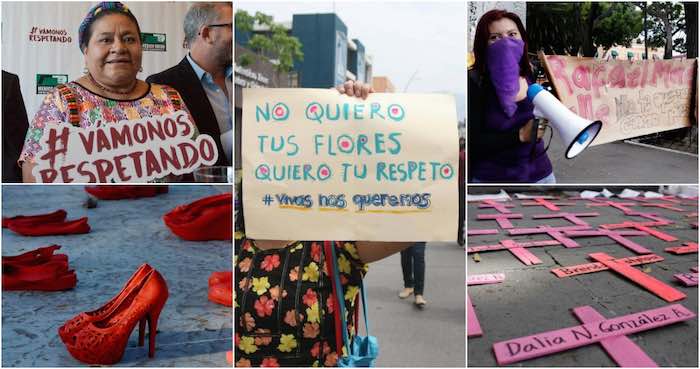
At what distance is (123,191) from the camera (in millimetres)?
2143

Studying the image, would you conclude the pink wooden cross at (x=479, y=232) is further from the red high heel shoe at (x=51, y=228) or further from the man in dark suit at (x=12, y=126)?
the man in dark suit at (x=12, y=126)

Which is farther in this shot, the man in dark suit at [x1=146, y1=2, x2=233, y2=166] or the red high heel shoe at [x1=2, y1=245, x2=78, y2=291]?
the red high heel shoe at [x1=2, y1=245, x2=78, y2=291]

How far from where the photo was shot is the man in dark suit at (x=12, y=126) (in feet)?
6.72

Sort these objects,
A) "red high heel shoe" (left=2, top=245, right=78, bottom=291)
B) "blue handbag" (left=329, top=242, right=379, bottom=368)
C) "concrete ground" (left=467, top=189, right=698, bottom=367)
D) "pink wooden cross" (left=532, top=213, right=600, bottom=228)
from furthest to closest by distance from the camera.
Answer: "pink wooden cross" (left=532, top=213, right=600, bottom=228) < "red high heel shoe" (left=2, top=245, right=78, bottom=291) < "concrete ground" (left=467, top=189, right=698, bottom=367) < "blue handbag" (left=329, top=242, right=379, bottom=368)

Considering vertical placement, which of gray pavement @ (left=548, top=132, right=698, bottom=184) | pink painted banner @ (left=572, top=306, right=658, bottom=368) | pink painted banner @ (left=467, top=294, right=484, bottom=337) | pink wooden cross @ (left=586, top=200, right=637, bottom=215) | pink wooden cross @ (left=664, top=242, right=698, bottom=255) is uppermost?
gray pavement @ (left=548, top=132, right=698, bottom=184)

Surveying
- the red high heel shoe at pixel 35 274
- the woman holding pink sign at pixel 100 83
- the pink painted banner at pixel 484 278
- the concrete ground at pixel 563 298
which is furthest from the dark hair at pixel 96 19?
the pink painted banner at pixel 484 278

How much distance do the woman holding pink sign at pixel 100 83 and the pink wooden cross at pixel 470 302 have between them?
1.44m

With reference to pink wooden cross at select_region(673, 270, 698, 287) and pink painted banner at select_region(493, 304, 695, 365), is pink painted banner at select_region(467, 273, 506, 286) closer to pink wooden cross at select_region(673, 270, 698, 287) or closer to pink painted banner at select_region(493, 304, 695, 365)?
pink painted banner at select_region(493, 304, 695, 365)

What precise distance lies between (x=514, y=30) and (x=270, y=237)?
3.89ft

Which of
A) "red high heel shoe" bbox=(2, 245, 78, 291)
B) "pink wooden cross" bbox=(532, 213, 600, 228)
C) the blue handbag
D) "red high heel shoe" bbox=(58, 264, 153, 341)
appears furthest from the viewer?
"pink wooden cross" bbox=(532, 213, 600, 228)

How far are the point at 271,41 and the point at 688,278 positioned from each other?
186 centimetres

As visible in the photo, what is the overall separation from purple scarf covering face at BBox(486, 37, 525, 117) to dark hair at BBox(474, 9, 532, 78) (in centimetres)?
2

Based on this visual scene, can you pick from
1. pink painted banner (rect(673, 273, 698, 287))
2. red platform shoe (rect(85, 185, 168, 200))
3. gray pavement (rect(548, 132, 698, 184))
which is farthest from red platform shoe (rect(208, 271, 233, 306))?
pink painted banner (rect(673, 273, 698, 287))

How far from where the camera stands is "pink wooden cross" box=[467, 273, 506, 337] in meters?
2.02
